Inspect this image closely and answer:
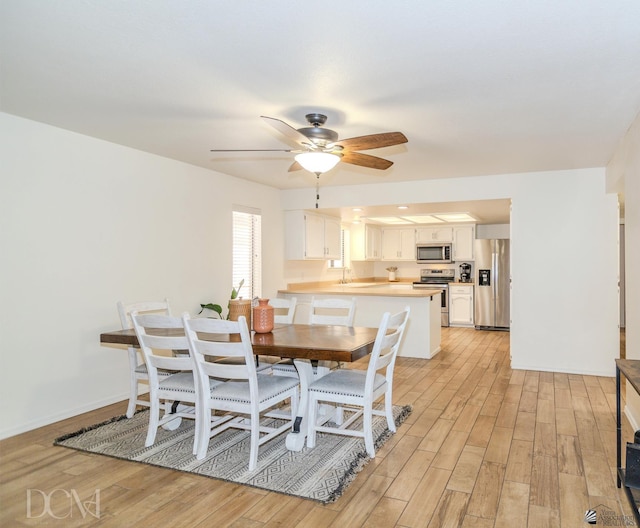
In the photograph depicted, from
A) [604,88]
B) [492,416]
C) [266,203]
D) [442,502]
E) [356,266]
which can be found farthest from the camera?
[356,266]

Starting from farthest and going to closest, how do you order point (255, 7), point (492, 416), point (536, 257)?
point (536, 257)
point (492, 416)
point (255, 7)

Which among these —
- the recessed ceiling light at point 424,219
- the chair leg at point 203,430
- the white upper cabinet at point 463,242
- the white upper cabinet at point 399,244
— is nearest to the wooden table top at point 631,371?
the chair leg at point 203,430

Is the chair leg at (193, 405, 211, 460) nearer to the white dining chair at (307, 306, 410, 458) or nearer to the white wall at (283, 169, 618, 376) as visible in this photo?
the white dining chair at (307, 306, 410, 458)

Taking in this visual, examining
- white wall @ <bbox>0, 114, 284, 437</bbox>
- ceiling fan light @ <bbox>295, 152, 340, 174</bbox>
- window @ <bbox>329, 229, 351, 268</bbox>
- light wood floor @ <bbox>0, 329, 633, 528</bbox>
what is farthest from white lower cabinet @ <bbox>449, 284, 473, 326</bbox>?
ceiling fan light @ <bbox>295, 152, 340, 174</bbox>

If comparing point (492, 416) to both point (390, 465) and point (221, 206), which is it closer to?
point (390, 465)

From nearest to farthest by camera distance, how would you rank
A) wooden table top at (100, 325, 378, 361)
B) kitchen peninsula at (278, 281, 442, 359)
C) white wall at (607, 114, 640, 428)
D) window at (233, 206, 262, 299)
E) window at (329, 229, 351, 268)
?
→ wooden table top at (100, 325, 378, 361), white wall at (607, 114, 640, 428), window at (233, 206, 262, 299), kitchen peninsula at (278, 281, 442, 359), window at (329, 229, 351, 268)

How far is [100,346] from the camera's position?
13.4ft

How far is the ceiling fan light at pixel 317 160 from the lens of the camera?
317 cm

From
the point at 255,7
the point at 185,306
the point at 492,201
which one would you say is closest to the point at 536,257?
the point at 492,201

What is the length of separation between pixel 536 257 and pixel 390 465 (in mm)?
3568

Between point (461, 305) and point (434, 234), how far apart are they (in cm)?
147

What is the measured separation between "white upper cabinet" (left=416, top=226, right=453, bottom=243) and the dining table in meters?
6.00

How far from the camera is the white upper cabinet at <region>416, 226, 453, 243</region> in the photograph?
909 cm

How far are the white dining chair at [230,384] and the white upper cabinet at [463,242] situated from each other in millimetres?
6614
